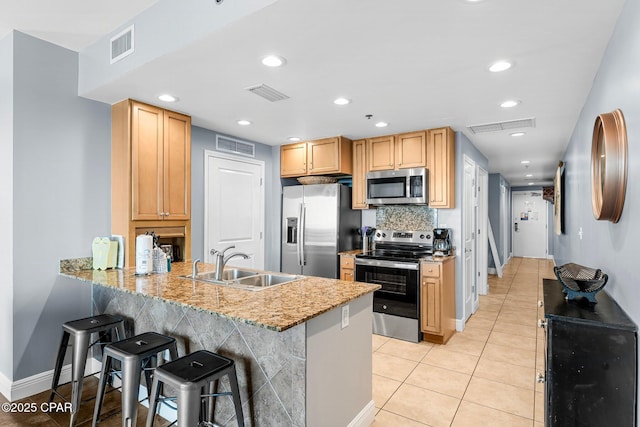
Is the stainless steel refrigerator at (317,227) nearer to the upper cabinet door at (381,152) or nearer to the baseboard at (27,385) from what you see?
the upper cabinet door at (381,152)

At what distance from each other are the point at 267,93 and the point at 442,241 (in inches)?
105

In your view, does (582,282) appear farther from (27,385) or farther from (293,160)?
(27,385)

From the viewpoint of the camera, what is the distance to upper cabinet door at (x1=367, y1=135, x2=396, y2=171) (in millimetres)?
4312

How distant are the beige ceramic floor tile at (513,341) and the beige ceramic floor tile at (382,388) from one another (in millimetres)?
1589

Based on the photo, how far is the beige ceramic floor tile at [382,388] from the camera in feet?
8.59

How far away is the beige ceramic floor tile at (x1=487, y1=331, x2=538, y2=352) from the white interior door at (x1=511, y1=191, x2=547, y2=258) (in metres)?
8.13

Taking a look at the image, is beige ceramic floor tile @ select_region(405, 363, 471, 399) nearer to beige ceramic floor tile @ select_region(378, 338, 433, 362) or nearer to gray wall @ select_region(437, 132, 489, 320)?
beige ceramic floor tile @ select_region(378, 338, 433, 362)

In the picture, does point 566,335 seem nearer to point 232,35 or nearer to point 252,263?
point 232,35

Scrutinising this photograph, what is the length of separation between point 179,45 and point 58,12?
98cm

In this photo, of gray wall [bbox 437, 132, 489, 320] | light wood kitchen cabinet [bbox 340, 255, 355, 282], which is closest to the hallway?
gray wall [bbox 437, 132, 489, 320]

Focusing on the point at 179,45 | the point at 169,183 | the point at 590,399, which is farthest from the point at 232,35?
the point at 590,399

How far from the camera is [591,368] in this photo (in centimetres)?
153

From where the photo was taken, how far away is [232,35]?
1939 millimetres

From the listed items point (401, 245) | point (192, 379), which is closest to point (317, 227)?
point (401, 245)
